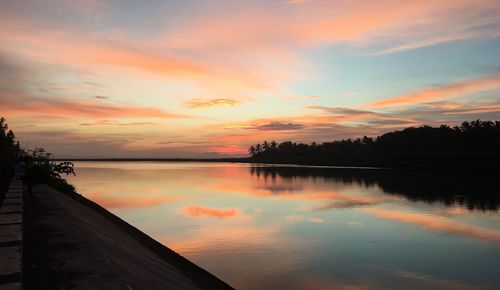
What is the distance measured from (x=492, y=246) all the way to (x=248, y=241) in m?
10.7

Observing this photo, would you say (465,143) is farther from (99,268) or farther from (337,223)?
(99,268)

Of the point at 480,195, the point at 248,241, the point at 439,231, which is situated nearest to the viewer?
the point at 248,241

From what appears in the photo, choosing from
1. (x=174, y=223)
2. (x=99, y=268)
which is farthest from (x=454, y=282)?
(x=174, y=223)

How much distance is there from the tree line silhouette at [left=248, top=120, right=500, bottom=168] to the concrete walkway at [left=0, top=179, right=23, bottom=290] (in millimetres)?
85186

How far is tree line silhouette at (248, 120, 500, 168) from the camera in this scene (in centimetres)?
9156

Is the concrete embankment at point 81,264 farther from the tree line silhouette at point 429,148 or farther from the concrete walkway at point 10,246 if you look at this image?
the tree line silhouette at point 429,148

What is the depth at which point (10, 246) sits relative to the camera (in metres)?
7.98

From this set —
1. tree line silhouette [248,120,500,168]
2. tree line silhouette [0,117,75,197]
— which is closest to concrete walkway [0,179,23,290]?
tree line silhouette [0,117,75,197]

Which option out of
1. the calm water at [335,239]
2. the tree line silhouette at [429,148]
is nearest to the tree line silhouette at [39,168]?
the calm water at [335,239]

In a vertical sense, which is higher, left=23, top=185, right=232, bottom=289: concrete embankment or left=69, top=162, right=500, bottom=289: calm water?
left=23, top=185, right=232, bottom=289: concrete embankment

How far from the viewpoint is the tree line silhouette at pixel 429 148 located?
300 feet

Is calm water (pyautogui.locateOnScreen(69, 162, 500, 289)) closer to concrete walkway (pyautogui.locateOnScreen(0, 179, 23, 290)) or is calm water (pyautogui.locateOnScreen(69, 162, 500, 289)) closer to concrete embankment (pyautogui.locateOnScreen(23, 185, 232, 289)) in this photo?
concrete embankment (pyautogui.locateOnScreen(23, 185, 232, 289))

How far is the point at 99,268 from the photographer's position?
7500 millimetres

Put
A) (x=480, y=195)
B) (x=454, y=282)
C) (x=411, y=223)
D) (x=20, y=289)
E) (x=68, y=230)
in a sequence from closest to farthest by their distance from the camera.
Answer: (x=20, y=289), (x=68, y=230), (x=454, y=282), (x=411, y=223), (x=480, y=195)
